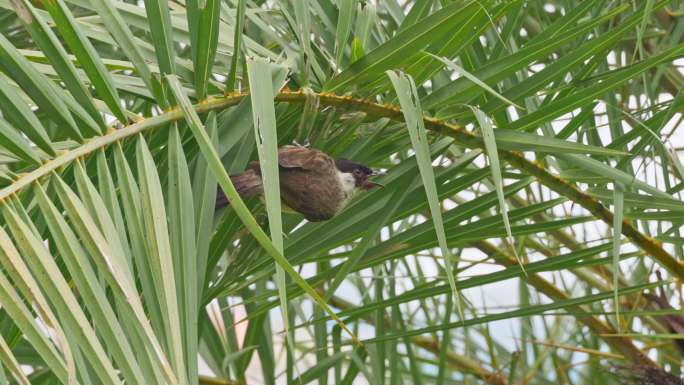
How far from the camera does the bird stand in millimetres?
2211

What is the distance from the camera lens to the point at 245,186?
2107 mm

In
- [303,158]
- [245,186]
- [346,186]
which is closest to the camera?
[245,186]

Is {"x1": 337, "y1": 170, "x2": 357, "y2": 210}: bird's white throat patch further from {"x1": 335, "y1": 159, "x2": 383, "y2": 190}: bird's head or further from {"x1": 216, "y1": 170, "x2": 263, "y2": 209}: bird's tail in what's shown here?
{"x1": 216, "y1": 170, "x2": 263, "y2": 209}: bird's tail

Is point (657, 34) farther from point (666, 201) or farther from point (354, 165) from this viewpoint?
point (354, 165)

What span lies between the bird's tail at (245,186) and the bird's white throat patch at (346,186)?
254mm

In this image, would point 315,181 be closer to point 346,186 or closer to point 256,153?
point 346,186

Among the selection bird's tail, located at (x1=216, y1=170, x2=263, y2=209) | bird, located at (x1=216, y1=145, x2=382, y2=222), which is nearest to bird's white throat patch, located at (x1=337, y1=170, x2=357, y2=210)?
bird, located at (x1=216, y1=145, x2=382, y2=222)

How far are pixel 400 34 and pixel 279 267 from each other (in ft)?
1.83

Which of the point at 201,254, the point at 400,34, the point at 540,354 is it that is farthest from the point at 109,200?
the point at 540,354

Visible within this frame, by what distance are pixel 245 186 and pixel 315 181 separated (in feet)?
0.85

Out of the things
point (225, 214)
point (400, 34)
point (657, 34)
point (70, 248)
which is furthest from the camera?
point (657, 34)

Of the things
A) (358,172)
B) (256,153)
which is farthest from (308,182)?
(256,153)

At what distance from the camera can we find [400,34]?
5.99ft

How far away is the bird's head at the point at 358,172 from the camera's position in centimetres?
224
